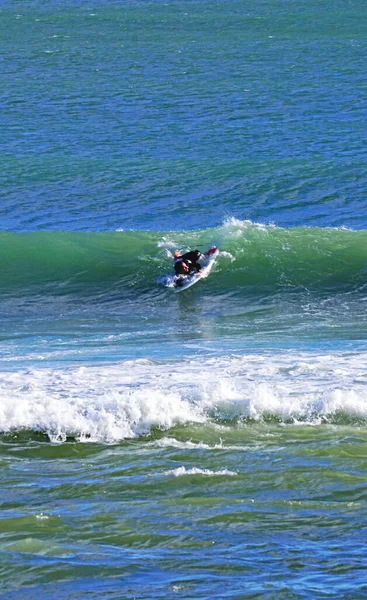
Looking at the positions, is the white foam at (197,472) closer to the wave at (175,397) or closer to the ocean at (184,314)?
the ocean at (184,314)

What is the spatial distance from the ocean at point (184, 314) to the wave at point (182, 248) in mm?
62

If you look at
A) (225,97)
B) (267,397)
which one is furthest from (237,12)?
(267,397)

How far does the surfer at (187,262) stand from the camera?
19.8 metres

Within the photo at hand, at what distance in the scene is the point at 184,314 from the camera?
700 inches

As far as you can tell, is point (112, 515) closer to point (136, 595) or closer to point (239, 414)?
point (136, 595)

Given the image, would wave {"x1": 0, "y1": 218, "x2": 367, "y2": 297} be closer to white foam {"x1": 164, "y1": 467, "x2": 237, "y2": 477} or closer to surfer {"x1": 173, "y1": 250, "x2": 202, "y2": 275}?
surfer {"x1": 173, "y1": 250, "x2": 202, "y2": 275}

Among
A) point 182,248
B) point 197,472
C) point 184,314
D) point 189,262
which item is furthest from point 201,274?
point 197,472

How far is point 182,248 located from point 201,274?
72.5 inches

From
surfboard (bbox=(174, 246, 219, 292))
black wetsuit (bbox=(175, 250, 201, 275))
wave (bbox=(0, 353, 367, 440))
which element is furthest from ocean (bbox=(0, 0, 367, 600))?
black wetsuit (bbox=(175, 250, 201, 275))

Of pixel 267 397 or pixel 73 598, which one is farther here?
pixel 267 397

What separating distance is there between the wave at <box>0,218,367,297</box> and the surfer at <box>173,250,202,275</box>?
353mm

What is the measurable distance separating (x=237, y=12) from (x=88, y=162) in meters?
22.6

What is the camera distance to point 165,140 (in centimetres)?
3125

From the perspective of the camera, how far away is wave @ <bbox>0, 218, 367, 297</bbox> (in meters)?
19.9
